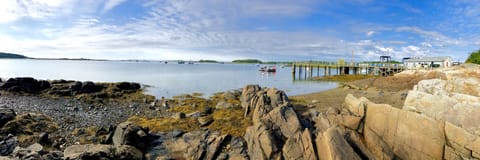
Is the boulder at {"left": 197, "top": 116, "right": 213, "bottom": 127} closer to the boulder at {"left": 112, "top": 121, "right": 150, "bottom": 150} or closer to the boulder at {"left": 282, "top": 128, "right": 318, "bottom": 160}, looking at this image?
the boulder at {"left": 112, "top": 121, "right": 150, "bottom": 150}

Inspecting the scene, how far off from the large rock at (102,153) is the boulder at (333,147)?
317 inches

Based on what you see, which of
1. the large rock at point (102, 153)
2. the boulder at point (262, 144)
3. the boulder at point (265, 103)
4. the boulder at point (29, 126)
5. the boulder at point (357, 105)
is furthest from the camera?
the boulder at point (265, 103)

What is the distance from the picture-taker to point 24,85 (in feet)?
116

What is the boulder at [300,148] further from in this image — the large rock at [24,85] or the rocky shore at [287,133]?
the large rock at [24,85]

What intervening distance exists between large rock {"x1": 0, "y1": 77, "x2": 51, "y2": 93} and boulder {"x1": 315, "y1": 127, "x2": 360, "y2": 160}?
38.3 meters

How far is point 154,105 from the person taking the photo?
92.4ft

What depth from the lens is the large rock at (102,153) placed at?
35.9 feet

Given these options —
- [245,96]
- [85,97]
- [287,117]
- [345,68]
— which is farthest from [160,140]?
[345,68]

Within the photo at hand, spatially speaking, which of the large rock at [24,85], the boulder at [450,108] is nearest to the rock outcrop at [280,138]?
the boulder at [450,108]

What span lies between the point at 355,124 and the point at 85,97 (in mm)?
29683

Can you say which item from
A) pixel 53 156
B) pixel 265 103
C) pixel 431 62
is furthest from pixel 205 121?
pixel 431 62

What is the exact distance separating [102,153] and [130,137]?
232 cm

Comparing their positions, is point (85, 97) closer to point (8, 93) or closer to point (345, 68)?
point (8, 93)

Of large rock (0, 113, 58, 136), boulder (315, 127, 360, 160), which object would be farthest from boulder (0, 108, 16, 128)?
boulder (315, 127, 360, 160)
